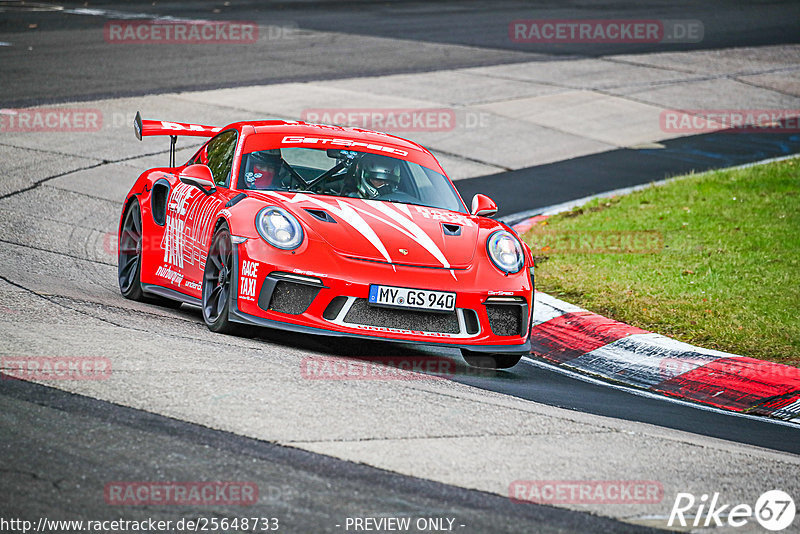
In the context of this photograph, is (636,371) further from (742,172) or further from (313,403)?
(742,172)

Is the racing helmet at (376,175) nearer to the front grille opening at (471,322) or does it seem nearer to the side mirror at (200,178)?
the side mirror at (200,178)

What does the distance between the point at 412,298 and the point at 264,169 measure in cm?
168

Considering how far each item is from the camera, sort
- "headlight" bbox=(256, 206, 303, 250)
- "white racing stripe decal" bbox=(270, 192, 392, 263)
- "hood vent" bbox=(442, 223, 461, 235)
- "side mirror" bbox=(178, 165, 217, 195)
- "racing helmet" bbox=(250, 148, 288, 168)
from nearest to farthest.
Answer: "headlight" bbox=(256, 206, 303, 250)
"white racing stripe decal" bbox=(270, 192, 392, 263)
"hood vent" bbox=(442, 223, 461, 235)
"side mirror" bbox=(178, 165, 217, 195)
"racing helmet" bbox=(250, 148, 288, 168)

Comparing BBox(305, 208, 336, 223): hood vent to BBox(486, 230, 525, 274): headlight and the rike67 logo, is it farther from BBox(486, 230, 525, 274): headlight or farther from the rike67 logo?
the rike67 logo

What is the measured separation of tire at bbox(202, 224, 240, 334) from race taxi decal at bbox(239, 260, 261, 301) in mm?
140

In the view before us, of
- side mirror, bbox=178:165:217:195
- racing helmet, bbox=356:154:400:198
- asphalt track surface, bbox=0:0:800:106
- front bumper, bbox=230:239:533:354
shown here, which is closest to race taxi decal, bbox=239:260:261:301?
front bumper, bbox=230:239:533:354

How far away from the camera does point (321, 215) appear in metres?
7.00

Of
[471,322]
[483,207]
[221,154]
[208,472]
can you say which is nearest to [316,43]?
[221,154]

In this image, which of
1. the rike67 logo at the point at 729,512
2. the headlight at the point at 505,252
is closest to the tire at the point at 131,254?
the headlight at the point at 505,252

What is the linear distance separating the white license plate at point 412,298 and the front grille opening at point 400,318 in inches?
1.8

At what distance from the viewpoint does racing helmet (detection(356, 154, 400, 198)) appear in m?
7.77

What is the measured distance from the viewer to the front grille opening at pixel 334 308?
652 cm

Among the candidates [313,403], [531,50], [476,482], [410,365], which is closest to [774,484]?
[476,482]

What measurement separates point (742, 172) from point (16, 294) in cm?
952
